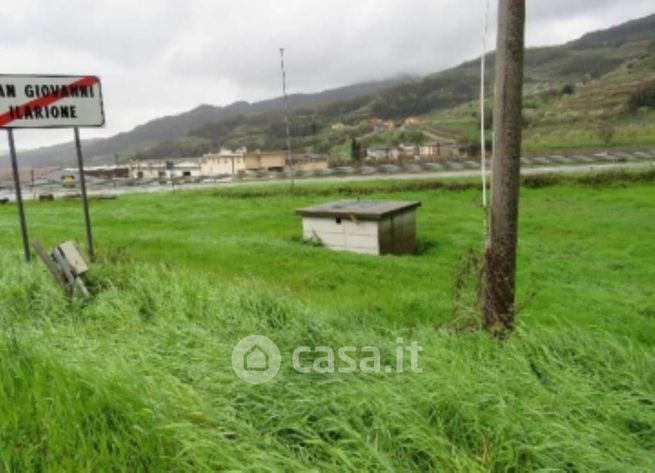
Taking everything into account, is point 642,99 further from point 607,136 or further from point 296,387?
point 296,387

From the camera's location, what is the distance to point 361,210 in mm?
13516

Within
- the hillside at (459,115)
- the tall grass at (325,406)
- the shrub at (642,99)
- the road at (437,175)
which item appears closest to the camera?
the tall grass at (325,406)

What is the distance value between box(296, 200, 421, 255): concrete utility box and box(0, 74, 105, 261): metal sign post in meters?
6.64

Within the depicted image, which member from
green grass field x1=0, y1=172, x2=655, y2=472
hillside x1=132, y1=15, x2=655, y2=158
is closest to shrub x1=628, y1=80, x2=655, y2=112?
hillside x1=132, y1=15, x2=655, y2=158

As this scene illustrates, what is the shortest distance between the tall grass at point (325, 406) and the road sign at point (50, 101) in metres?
5.29

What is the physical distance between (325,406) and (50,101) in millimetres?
7896

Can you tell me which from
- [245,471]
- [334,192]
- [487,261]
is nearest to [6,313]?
[245,471]

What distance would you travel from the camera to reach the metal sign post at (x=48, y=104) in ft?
27.1

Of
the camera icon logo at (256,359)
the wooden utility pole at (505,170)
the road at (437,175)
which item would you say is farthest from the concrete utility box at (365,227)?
the road at (437,175)

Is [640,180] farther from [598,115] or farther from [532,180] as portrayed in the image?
[598,115]

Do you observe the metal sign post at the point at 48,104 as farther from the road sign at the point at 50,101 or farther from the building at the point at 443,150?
the building at the point at 443,150

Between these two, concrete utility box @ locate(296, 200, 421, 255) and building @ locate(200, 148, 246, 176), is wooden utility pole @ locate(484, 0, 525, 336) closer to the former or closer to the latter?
concrete utility box @ locate(296, 200, 421, 255)

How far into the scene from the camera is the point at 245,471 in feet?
8.48

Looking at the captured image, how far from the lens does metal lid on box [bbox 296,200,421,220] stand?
1296 centimetres
